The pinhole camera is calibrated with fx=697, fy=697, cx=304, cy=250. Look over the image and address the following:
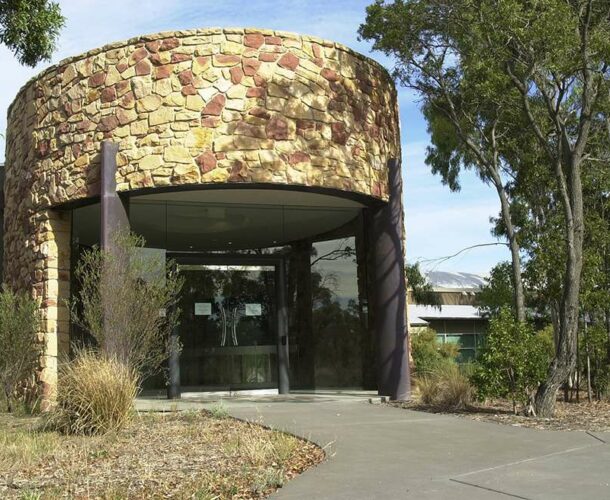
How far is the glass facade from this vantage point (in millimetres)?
14211

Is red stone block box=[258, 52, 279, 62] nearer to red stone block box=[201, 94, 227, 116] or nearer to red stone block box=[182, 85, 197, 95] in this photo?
red stone block box=[201, 94, 227, 116]

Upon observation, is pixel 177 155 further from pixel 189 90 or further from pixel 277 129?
pixel 277 129

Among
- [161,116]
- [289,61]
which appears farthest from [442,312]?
[161,116]

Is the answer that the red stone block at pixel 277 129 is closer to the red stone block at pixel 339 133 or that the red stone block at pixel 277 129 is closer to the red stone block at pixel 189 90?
the red stone block at pixel 339 133

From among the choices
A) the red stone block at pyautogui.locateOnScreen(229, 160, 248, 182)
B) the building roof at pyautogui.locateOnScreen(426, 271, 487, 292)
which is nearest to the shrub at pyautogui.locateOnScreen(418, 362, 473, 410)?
the red stone block at pyautogui.locateOnScreen(229, 160, 248, 182)

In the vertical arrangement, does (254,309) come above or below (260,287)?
below

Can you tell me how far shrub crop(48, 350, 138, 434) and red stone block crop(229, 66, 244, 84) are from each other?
5336 mm

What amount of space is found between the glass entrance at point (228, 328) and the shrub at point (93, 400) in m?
5.36

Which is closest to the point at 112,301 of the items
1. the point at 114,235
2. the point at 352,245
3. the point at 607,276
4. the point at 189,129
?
the point at 114,235

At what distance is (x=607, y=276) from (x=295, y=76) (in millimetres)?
6752

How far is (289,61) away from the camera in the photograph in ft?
40.0

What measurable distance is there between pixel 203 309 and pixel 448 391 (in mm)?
5589

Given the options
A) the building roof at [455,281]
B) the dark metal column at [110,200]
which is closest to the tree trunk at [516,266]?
the dark metal column at [110,200]

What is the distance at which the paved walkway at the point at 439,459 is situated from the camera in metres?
5.69
